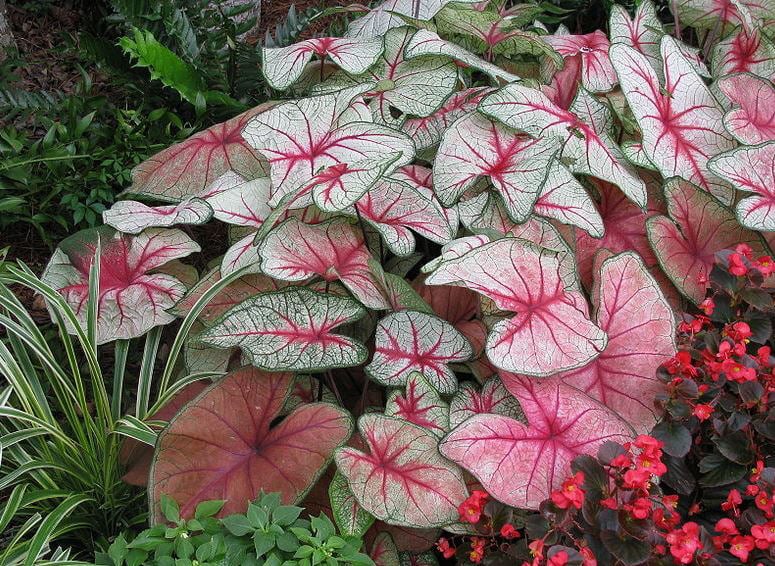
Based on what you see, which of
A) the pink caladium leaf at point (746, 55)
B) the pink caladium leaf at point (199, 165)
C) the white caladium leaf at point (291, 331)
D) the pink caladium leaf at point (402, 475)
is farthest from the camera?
the pink caladium leaf at point (746, 55)

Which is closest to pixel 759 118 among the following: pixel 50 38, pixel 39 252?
pixel 39 252

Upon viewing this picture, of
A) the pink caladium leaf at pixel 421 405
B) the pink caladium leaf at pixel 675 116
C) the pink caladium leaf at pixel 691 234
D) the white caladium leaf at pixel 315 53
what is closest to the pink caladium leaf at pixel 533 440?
the pink caladium leaf at pixel 421 405

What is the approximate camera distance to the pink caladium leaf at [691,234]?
71.9 inches

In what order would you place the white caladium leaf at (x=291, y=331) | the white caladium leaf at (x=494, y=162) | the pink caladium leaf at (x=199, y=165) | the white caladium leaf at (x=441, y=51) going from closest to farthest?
the white caladium leaf at (x=291, y=331), the white caladium leaf at (x=494, y=162), the white caladium leaf at (x=441, y=51), the pink caladium leaf at (x=199, y=165)

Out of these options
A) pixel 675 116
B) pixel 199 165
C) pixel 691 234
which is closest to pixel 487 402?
pixel 691 234

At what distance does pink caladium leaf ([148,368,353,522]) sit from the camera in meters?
1.52

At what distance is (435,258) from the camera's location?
1.79 m

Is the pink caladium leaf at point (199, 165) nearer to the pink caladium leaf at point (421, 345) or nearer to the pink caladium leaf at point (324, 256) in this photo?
the pink caladium leaf at point (324, 256)

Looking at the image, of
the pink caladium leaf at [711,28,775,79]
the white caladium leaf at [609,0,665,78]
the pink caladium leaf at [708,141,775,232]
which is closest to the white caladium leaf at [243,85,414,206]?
the pink caladium leaf at [708,141,775,232]

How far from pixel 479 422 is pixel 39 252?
1545mm

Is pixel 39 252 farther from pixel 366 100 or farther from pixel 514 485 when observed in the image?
pixel 514 485

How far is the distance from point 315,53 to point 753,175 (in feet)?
3.82

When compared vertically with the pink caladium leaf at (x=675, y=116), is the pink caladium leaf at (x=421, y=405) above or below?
below

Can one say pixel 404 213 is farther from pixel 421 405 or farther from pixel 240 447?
pixel 240 447
